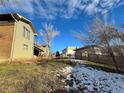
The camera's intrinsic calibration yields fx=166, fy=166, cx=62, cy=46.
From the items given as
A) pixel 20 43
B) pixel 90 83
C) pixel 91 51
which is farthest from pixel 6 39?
pixel 91 51

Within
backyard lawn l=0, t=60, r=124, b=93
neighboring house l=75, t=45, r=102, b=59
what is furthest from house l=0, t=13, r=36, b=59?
neighboring house l=75, t=45, r=102, b=59

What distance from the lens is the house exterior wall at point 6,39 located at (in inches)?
818

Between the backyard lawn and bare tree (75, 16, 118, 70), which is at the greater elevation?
bare tree (75, 16, 118, 70)

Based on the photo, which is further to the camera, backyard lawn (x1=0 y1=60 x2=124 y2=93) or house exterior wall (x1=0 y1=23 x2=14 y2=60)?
house exterior wall (x1=0 y1=23 x2=14 y2=60)

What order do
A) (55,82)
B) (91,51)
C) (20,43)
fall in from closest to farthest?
(55,82) < (20,43) < (91,51)

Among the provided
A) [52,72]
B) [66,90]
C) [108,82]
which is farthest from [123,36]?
[66,90]

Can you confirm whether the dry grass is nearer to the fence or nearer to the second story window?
the fence

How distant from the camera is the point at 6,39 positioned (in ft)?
70.3

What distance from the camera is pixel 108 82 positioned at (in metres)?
13.3

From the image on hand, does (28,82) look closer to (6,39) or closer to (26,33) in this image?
(6,39)

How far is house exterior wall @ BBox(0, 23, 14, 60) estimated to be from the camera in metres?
20.8

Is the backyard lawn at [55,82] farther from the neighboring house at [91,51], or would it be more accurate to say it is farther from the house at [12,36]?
the house at [12,36]

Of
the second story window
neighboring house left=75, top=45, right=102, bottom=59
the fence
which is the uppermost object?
the second story window

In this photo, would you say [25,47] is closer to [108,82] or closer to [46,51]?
[108,82]
